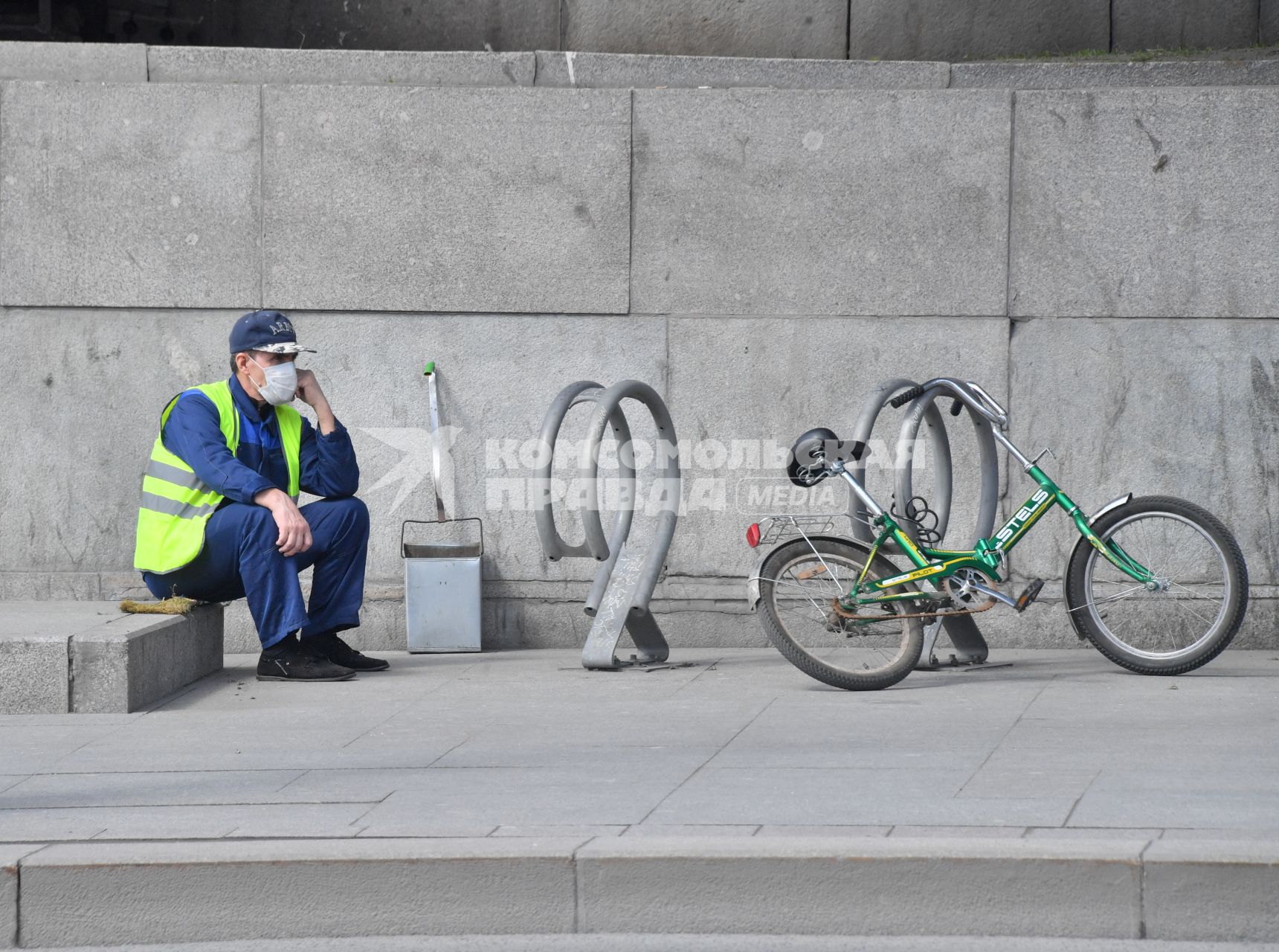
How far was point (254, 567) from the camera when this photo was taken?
6.48m

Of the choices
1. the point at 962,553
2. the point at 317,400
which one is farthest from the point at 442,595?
the point at 962,553

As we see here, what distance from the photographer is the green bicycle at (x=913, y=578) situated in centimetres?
634

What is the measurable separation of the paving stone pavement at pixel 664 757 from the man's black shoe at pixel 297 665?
0.26ft

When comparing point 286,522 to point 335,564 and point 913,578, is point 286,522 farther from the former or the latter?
point 913,578

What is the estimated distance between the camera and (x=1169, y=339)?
7.48 meters

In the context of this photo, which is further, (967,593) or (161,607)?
(161,607)

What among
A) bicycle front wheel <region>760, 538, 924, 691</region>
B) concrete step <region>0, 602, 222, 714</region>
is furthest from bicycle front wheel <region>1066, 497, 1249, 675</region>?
concrete step <region>0, 602, 222, 714</region>

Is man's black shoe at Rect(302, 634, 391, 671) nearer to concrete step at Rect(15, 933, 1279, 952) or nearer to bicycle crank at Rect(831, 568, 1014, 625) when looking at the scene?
bicycle crank at Rect(831, 568, 1014, 625)

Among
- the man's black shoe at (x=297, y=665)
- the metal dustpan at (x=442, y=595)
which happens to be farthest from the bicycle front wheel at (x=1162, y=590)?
the man's black shoe at (x=297, y=665)

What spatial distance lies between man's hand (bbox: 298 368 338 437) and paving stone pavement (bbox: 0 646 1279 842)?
1.07 meters

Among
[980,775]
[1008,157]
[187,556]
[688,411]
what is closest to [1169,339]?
[1008,157]

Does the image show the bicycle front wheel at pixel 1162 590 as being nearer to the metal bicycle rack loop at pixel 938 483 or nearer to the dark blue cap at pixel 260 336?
the metal bicycle rack loop at pixel 938 483

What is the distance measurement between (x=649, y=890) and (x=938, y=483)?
3485mm

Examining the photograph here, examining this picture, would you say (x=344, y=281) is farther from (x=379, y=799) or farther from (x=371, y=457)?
(x=379, y=799)
